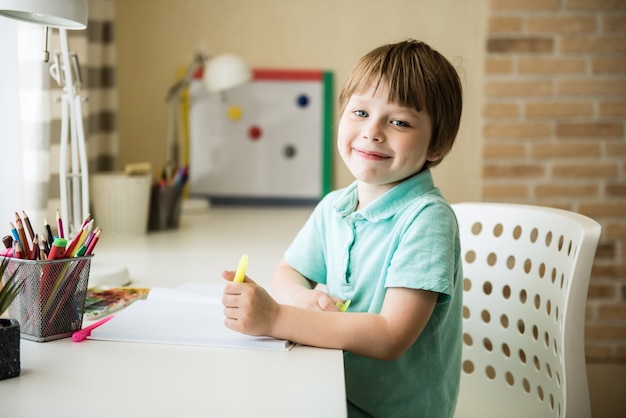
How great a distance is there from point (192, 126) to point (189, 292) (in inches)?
59.2

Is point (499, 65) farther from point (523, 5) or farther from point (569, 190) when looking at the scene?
point (569, 190)

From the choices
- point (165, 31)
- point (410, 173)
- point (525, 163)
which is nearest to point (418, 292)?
point (410, 173)

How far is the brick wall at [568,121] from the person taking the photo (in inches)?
93.2

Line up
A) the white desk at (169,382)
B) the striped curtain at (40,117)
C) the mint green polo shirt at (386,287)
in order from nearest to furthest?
the white desk at (169,382) → the mint green polo shirt at (386,287) → the striped curtain at (40,117)

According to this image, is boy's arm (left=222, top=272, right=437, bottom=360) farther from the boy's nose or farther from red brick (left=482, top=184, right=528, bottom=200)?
red brick (left=482, top=184, right=528, bottom=200)

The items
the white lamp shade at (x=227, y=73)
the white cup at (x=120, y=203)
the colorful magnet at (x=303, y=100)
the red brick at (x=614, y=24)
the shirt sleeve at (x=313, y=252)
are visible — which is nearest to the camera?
the shirt sleeve at (x=313, y=252)

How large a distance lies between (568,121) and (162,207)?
131 centimetres

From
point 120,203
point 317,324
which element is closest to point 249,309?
point 317,324

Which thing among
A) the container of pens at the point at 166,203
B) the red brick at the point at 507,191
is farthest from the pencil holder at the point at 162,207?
the red brick at the point at 507,191

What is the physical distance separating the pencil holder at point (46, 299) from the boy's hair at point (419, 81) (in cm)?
46

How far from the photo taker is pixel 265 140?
2582 mm

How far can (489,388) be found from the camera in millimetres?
1364

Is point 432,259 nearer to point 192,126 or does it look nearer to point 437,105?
point 437,105

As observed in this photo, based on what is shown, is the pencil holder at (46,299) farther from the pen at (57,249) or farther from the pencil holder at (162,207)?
the pencil holder at (162,207)
